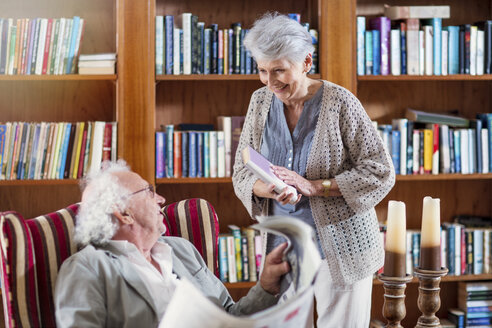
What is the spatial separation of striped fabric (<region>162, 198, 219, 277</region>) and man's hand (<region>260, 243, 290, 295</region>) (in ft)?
1.40

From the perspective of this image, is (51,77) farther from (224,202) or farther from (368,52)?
(368,52)

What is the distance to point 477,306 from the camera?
126 inches

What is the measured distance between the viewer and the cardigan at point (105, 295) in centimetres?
144

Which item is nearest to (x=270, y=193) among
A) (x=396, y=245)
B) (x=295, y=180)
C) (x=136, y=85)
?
(x=295, y=180)

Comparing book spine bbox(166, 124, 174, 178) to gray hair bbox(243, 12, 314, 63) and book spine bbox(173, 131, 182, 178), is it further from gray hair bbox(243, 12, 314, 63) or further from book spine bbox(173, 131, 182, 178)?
gray hair bbox(243, 12, 314, 63)

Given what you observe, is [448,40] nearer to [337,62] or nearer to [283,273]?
[337,62]

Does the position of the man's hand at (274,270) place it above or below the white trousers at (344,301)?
above

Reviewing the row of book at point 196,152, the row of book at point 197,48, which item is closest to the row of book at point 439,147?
the row of book at point 197,48

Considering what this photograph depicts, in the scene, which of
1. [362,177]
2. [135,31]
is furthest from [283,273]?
[135,31]

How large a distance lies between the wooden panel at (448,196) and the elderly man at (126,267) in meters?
1.74

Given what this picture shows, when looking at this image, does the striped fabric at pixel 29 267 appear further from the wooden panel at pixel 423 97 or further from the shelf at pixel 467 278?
the wooden panel at pixel 423 97

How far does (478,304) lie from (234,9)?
1873 mm

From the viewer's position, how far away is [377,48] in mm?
3008

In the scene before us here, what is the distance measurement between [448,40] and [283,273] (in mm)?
1986
